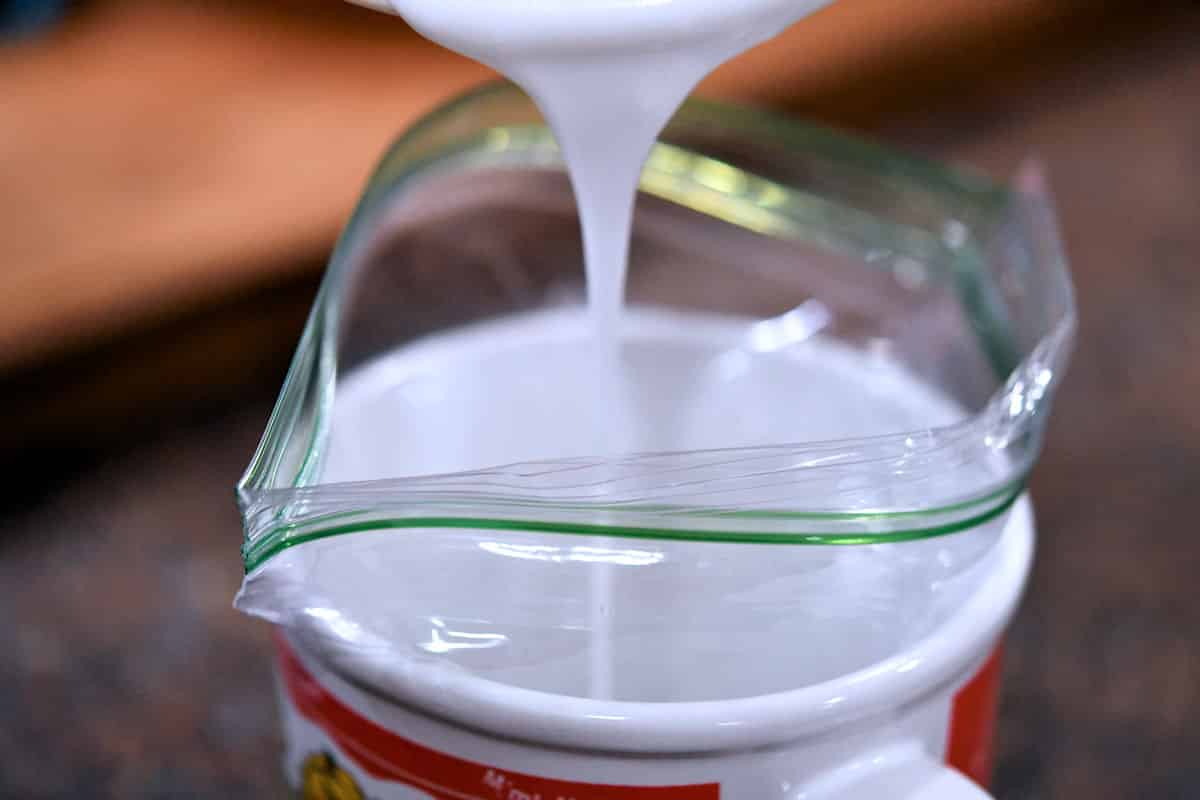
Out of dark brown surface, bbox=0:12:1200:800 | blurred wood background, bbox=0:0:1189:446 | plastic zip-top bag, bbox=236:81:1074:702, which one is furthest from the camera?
blurred wood background, bbox=0:0:1189:446

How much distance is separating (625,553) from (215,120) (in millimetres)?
717

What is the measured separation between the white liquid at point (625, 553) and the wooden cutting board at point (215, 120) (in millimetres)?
385

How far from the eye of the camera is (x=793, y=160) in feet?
1.74

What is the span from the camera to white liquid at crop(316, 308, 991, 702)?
32cm

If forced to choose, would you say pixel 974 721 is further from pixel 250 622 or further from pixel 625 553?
pixel 250 622

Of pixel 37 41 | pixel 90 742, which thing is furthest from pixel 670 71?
pixel 37 41

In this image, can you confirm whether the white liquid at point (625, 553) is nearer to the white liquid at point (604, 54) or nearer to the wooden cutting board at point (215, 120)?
the white liquid at point (604, 54)

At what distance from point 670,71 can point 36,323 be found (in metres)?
0.53

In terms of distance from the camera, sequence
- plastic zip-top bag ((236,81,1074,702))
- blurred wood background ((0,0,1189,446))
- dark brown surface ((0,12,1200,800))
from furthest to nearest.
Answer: blurred wood background ((0,0,1189,446)) < dark brown surface ((0,12,1200,800)) < plastic zip-top bag ((236,81,1074,702))

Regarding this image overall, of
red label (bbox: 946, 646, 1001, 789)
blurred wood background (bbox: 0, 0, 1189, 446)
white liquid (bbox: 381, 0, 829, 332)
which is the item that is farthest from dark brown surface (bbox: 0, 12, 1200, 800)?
white liquid (bbox: 381, 0, 829, 332)

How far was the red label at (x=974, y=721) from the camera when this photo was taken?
0.34 m

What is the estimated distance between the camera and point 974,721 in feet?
1.17

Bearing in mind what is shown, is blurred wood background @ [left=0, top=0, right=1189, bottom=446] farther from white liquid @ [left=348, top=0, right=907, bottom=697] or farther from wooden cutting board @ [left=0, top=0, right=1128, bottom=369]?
white liquid @ [left=348, top=0, right=907, bottom=697]

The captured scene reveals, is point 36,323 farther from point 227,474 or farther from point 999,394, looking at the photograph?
point 999,394
